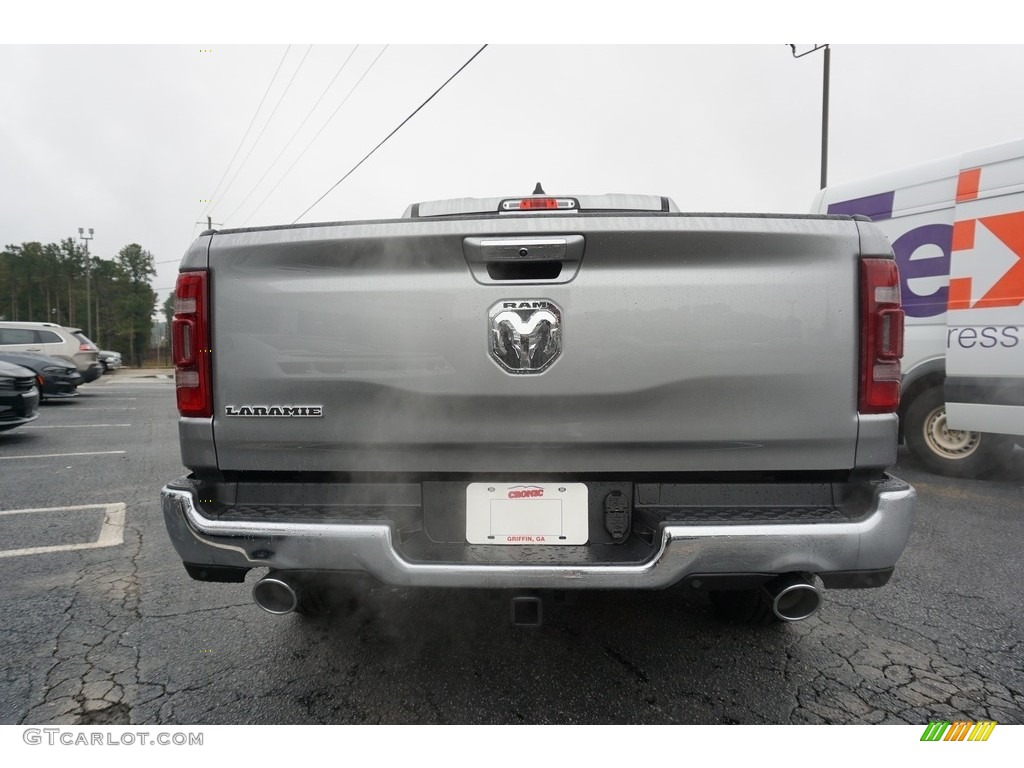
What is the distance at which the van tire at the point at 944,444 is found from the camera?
496 centimetres

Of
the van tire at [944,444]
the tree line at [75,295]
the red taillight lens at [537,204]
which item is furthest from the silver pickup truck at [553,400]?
the tree line at [75,295]

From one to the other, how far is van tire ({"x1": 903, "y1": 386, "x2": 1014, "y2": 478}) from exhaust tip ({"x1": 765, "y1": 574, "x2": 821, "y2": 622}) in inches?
166

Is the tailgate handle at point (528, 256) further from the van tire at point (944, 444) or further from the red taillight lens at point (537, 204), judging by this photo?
the van tire at point (944, 444)

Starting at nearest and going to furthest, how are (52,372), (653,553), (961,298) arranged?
(653,553) < (961,298) < (52,372)

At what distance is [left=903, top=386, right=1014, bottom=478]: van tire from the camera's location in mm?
4961

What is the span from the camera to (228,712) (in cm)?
194

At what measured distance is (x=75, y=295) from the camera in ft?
224

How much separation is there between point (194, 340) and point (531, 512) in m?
1.16

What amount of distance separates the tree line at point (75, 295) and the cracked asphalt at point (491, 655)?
70.4 metres

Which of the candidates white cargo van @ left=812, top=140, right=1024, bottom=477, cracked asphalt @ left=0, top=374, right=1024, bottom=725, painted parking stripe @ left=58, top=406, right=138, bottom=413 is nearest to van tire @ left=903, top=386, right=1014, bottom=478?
white cargo van @ left=812, top=140, right=1024, bottom=477

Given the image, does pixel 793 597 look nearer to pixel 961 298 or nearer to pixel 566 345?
pixel 566 345

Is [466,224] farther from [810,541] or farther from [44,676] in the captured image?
[44,676]

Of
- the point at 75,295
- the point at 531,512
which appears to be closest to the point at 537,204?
the point at 531,512

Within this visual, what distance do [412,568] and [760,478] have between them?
1.08 m
